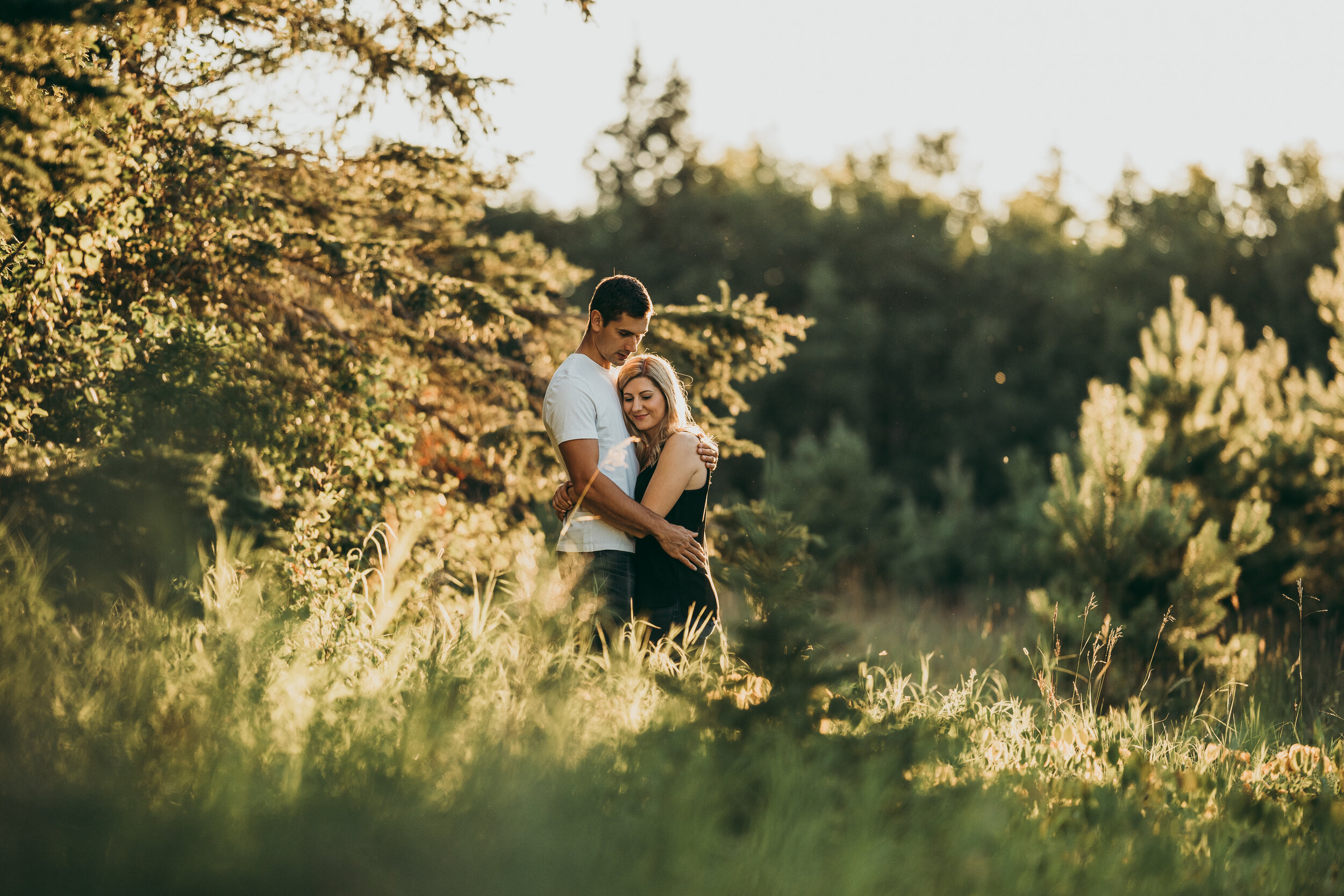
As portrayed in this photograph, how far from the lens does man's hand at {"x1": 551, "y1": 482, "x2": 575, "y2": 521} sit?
155 inches

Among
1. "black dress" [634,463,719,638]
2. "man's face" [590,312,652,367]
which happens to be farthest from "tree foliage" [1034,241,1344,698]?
"man's face" [590,312,652,367]

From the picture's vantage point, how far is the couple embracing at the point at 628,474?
382 cm

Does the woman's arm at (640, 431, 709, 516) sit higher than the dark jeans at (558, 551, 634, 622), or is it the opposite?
the woman's arm at (640, 431, 709, 516)

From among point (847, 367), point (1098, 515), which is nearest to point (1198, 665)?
point (1098, 515)

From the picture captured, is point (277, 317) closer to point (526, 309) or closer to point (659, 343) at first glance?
point (526, 309)

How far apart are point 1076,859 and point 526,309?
→ 19.2ft

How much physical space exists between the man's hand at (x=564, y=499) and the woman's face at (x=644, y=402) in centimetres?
37

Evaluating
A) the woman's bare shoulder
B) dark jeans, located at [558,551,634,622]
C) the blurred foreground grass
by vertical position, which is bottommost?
the blurred foreground grass

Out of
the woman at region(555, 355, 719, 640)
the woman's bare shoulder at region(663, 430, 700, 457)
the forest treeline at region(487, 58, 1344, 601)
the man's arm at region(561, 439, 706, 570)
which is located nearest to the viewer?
the man's arm at region(561, 439, 706, 570)

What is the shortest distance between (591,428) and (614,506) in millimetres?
315

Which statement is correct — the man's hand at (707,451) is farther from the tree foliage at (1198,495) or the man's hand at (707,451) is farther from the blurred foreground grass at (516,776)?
the tree foliage at (1198,495)

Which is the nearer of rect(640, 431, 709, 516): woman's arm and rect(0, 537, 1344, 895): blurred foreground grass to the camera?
rect(0, 537, 1344, 895): blurred foreground grass

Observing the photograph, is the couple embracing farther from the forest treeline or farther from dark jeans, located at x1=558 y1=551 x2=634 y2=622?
the forest treeline

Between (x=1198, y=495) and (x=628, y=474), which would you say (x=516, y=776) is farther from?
(x=1198, y=495)
